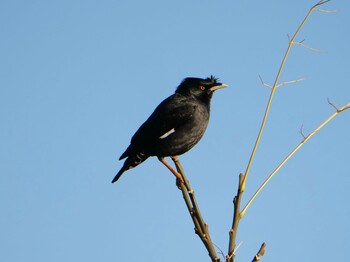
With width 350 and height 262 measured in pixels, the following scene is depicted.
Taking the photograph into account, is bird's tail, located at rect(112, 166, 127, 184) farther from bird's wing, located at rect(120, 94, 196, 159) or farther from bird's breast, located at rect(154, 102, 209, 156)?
bird's breast, located at rect(154, 102, 209, 156)

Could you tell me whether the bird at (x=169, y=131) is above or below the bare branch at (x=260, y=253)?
above

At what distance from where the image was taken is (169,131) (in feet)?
20.8

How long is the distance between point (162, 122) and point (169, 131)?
0.15 metres

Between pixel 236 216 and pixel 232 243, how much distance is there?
15 centimetres

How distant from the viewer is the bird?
6262mm

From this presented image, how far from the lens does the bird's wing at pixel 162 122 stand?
630cm

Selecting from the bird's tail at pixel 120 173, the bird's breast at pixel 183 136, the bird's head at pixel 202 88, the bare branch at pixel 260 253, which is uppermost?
the bird's head at pixel 202 88

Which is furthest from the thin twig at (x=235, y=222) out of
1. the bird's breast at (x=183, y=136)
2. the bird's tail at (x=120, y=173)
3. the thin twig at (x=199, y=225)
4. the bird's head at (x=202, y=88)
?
the bird's head at (x=202, y=88)

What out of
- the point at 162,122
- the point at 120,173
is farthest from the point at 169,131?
the point at 120,173

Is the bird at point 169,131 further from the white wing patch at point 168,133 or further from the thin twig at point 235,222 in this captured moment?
→ the thin twig at point 235,222

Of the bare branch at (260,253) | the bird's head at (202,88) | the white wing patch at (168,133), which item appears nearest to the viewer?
the bare branch at (260,253)

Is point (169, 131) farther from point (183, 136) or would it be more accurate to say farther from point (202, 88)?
point (202, 88)

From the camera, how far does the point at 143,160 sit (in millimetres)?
6359

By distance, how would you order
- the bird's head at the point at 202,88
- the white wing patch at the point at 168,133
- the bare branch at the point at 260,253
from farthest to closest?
the bird's head at the point at 202,88, the white wing patch at the point at 168,133, the bare branch at the point at 260,253
